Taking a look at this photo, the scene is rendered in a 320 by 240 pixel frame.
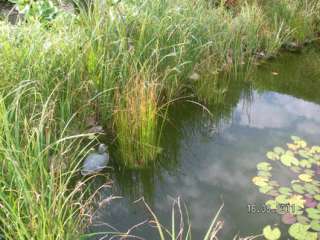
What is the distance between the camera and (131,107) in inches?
94.1

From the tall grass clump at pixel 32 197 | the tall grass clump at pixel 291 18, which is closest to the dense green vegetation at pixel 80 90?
the tall grass clump at pixel 32 197

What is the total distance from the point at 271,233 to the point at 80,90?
1539 millimetres

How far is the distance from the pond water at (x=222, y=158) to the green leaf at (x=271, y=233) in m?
0.04

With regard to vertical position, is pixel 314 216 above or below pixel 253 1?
below

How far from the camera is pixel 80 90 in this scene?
8.34ft

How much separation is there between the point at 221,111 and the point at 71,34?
4.89 ft

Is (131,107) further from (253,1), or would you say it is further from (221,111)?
(253,1)

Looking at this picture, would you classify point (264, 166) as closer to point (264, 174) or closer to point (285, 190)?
point (264, 174)

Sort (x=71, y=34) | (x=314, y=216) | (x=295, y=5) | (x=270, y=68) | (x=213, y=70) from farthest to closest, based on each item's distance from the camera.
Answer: (x=295, y=5) < (x=270, y=68) < (x=213, y=70) < (x=71, y=34) < (x=314, y=216)

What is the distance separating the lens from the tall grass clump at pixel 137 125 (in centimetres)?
239

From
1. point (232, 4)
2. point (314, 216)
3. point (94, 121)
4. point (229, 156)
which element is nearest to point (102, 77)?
point (94, 121)

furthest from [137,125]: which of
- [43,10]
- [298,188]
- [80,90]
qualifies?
[43,10]

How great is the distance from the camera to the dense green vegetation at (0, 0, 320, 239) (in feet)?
5.33

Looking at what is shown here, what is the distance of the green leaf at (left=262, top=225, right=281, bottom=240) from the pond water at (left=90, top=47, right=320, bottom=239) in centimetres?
4
